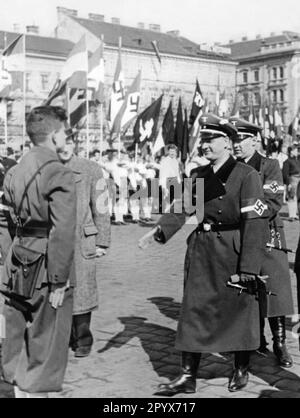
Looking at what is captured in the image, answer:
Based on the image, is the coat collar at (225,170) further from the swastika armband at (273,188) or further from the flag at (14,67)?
the flag at (14,67)

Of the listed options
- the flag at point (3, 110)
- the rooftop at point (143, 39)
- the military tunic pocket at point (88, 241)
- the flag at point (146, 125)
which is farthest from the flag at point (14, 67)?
the rooftop at point (143, 39)

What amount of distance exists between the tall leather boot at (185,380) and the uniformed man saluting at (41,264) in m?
0.90

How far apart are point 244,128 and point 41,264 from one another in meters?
2.20

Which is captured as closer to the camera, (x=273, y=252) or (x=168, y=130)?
(x=273, y=252)

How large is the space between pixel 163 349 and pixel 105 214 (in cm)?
117

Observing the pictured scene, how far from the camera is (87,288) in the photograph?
5.66m

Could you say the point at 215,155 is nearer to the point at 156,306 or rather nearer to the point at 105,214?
the point at 105,214

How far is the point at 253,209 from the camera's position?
4.70 m

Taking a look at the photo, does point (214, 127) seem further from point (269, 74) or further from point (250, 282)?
point (269, 74)

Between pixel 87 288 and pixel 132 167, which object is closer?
pixel 87 288

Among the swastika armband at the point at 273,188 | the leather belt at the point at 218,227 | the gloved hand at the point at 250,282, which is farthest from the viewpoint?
the swastika armband at the point at 273,188

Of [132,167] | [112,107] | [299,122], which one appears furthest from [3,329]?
[299,122]

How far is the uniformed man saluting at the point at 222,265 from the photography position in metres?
4.72

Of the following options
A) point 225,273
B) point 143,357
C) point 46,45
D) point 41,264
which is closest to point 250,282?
point 225,273
